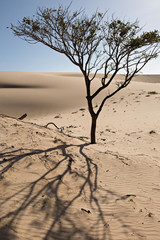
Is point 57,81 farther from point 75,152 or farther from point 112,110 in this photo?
point 75,152

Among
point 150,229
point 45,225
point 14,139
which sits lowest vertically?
point 150,229

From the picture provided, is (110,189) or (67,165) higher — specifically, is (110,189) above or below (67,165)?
below

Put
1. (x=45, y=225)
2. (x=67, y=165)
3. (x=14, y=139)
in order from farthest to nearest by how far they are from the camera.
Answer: (x=14, y=139)
(x=67, y=165)
(x=45, y=225)

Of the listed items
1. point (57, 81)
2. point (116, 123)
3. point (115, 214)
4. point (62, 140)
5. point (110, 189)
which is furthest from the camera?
point (57, 81)

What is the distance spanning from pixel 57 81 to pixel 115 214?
32443mm

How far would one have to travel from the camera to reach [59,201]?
438cm

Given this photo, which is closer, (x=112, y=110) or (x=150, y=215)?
(x=150, y=215)

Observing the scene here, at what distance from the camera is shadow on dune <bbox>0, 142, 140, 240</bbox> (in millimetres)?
3600

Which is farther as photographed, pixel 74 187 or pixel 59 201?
pixel 74 187

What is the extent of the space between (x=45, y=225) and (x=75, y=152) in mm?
3504

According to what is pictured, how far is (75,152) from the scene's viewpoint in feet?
23.0

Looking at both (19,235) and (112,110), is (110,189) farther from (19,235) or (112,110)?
(112,110)

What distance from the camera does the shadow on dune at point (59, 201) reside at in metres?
3.60

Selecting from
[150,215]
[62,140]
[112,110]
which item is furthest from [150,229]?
[112,110]
